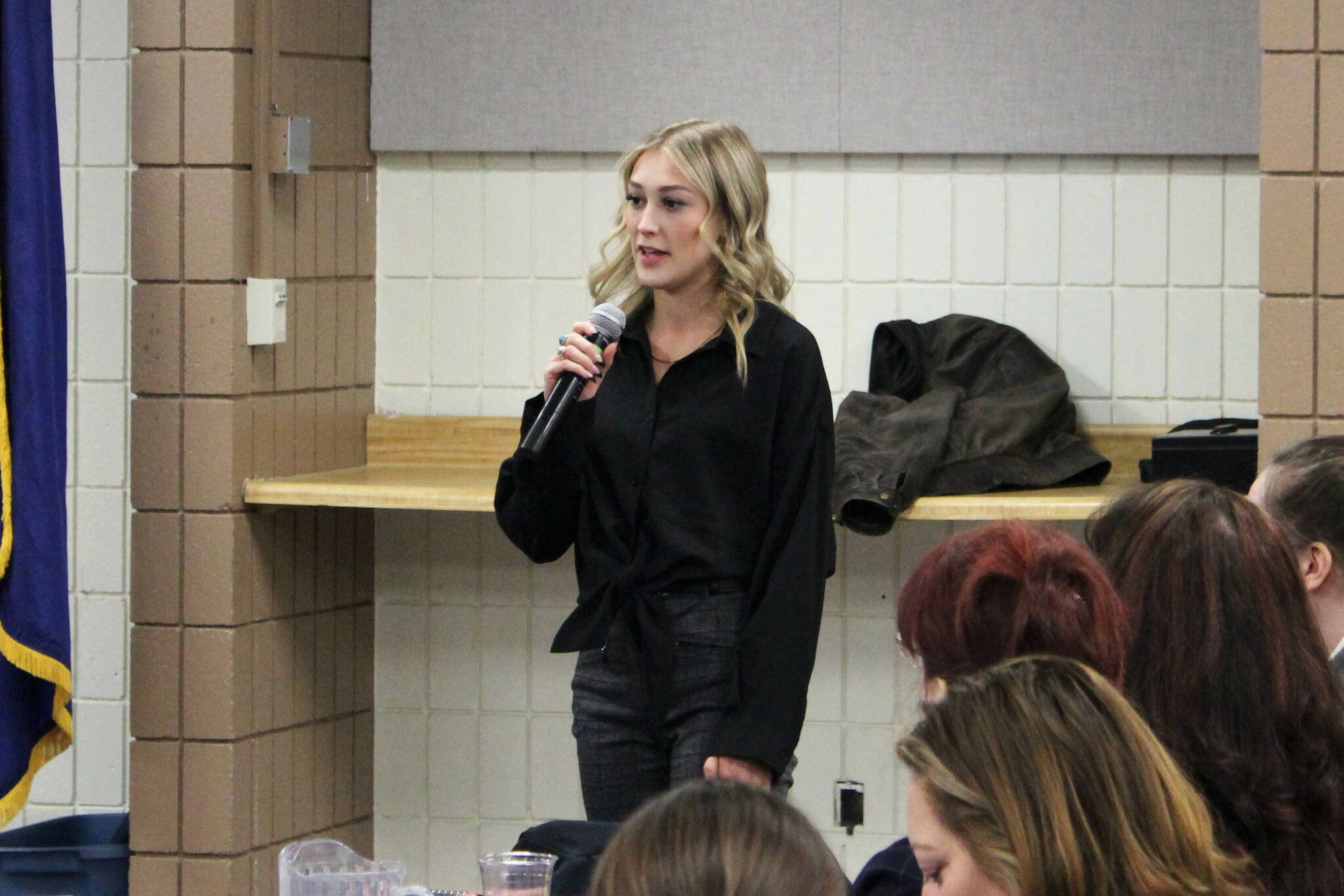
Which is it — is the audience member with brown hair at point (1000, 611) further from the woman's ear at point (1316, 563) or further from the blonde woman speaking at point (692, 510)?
the blonde woman speaking at point (692, 510)

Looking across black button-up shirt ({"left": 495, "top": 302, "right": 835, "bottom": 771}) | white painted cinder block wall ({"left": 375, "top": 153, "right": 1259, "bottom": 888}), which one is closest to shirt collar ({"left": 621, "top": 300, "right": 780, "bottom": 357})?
black button-up shirt ({"left": 495, "top": 302, "right": 835, "bottom": 771})

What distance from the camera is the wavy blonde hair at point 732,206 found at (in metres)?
2.47

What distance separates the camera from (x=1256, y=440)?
2.99 metres

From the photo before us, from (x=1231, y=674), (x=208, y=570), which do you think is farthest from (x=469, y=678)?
(x=1231, y=674)

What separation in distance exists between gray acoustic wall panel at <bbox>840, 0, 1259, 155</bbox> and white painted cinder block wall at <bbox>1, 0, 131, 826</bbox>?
1581mm

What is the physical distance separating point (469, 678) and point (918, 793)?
8.70ft

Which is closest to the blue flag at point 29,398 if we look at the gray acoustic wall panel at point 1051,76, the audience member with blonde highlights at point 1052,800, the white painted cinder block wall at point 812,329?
the white painted cinder block wall at point 812,329

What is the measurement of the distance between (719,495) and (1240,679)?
101cm

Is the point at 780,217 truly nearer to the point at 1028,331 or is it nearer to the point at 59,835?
the point at 1028,331

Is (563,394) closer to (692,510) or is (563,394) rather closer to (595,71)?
(692,510)

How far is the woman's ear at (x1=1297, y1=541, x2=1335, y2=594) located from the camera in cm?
193

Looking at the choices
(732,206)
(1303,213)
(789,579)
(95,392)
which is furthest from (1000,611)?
(95,392)

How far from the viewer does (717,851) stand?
109cm

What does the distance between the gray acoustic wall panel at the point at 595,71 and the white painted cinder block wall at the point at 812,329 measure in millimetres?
73
